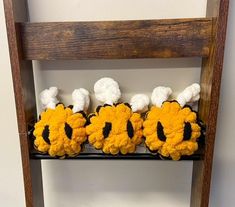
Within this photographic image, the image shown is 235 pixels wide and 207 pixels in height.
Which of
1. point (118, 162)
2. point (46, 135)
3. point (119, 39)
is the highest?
point (119, 39)

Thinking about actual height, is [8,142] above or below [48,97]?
below

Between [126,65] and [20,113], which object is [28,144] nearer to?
[20,113]

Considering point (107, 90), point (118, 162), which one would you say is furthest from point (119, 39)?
point (118, 162)

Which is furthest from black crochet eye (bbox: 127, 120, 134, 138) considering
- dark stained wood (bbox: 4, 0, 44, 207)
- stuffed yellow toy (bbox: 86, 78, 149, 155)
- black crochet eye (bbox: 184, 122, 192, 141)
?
dark stained wood (bbox: 4, 0, 44, 207)

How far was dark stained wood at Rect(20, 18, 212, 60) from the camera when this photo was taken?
0.58 metres

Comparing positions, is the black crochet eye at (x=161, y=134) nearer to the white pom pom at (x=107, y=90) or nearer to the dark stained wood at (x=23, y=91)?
the white pom pom at (x=107, y=90)

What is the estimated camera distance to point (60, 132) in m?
0.59

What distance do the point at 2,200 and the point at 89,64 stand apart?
447mm

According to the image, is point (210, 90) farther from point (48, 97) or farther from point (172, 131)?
point (48, 97)

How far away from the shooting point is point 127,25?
0.58 meters

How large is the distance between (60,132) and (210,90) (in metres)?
0.31

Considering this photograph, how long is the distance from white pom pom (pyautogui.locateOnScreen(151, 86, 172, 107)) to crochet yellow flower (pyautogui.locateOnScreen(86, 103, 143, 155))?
0.06 m

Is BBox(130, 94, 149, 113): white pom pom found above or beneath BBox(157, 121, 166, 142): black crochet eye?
above

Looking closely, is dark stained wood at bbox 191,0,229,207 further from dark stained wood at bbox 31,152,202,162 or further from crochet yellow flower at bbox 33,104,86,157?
crochet yellow flower at bbox 33,104,86,157
